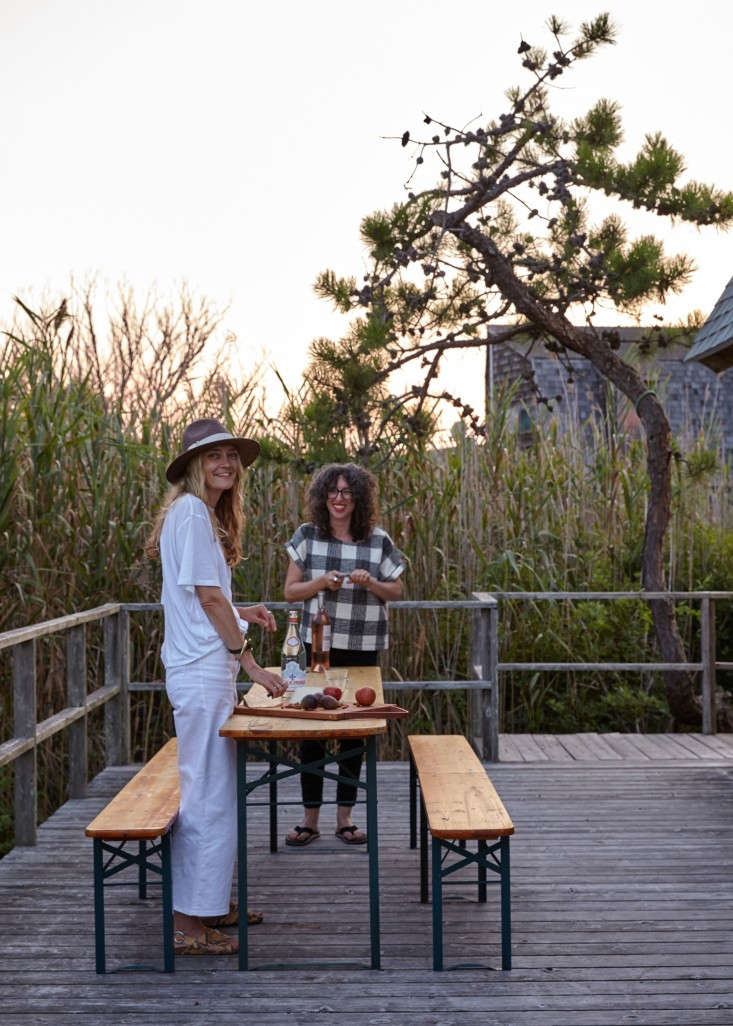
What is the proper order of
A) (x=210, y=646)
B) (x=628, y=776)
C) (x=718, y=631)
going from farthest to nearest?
(x=718, y=631)
(x=628, y=776)
(x=210, y=646)

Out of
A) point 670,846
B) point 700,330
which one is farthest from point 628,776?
point 700,330

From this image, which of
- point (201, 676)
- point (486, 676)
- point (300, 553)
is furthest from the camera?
point (486, 676)

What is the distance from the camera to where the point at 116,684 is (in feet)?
21.8

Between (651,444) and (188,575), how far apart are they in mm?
4981

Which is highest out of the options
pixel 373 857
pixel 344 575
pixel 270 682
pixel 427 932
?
pixel 344 575

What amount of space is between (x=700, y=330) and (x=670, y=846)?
13.8ft

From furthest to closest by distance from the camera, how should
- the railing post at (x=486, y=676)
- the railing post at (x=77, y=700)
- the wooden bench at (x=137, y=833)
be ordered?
the railing post at (x=486, y=676)
the railing post at (x=77, y=700)
the wooden bench at (x=137, y=833)

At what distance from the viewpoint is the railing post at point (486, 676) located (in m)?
6.80

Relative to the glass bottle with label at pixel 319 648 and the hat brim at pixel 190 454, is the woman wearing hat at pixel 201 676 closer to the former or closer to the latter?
the hat brim at pixel 190 454

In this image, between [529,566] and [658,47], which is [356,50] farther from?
[529,566]

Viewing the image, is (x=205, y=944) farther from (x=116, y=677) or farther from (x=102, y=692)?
(x=116, y=677)

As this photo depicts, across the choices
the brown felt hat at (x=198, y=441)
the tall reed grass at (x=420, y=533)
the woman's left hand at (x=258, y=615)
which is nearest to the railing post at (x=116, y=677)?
the tall reed grass at (x=420, y=533)

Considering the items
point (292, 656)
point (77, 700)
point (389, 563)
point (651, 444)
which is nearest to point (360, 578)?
point (389, 563)

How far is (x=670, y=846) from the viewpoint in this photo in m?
5.28
